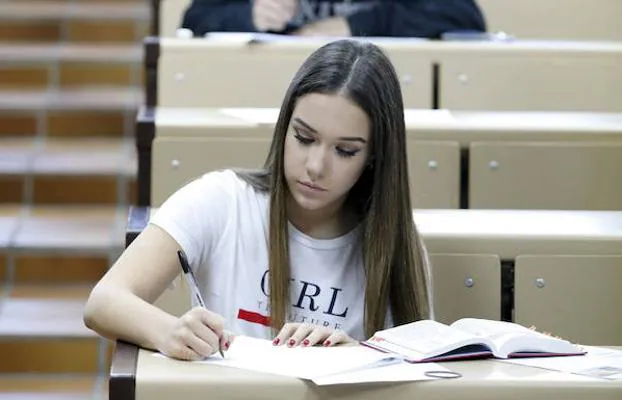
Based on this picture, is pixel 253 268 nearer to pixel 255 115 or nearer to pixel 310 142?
pixel 310 142

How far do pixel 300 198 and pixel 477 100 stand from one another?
3.77 feet

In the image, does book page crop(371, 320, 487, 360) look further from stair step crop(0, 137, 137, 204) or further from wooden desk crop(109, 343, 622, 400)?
stair step crop(0, 137, 137, 204)

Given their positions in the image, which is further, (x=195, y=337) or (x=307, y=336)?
(x=307, y=336)

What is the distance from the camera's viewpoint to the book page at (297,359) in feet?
4.52

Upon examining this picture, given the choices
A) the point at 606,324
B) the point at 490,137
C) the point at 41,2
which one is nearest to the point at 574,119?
the point at 490,137

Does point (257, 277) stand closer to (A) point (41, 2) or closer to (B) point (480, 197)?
(B) point (480, 197)

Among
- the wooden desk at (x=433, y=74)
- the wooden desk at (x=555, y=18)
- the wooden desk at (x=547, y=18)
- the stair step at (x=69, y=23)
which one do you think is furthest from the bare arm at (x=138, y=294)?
the stair step at (x=69, y=23)

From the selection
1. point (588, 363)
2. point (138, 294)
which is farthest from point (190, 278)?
point (588, 363)

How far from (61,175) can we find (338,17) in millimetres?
962

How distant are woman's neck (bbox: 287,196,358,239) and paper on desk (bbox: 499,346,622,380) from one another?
462 millimetres

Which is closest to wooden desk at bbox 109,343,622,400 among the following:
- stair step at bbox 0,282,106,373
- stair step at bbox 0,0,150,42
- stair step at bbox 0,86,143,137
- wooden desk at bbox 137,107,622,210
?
wooden desk at bbox 137,107,622,210

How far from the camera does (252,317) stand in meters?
1.79

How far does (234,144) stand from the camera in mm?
2354

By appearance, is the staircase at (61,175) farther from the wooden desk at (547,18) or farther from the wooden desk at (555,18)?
the wooden desk at (555,18)
